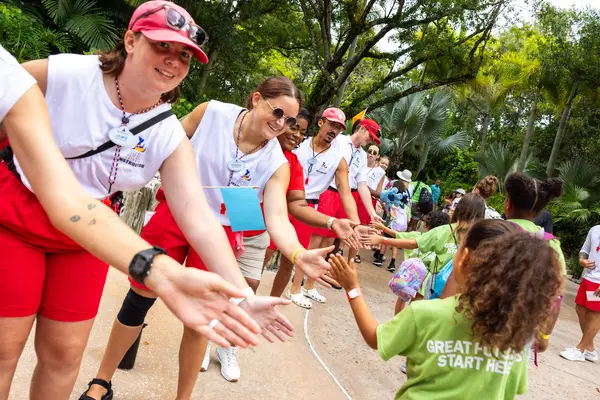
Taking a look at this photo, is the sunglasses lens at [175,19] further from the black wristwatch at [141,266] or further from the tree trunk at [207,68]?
the tree trunk at [207,68]

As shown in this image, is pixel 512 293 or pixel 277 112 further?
pixel 277 112

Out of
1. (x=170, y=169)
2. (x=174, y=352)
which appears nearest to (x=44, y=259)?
(x=170, y=169)

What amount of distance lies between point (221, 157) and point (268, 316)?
1.30 m

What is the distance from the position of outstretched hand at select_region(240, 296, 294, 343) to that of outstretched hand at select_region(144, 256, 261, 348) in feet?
1.47

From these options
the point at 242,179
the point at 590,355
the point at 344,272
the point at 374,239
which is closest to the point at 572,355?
the point at 590,355

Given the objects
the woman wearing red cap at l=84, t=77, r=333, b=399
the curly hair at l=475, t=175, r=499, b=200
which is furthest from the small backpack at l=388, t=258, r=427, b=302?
the curly hair at l=475, t=175, r=499, b=200

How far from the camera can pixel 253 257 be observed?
375 centimetres

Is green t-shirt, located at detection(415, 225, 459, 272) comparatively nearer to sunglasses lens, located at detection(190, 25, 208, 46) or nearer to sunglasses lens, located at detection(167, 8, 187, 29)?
sunglasses lens, located at detection(190, 25, 208, 46)

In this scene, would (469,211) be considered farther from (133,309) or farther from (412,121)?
(412,121)

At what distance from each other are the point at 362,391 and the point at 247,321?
124 inches

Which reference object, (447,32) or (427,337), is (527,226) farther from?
(447,32)

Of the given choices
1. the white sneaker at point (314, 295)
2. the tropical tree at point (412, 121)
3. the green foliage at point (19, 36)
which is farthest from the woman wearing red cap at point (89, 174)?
the tropical tree at point (412, 121)

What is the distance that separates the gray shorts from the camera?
146 inches

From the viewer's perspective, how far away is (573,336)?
290 inches
